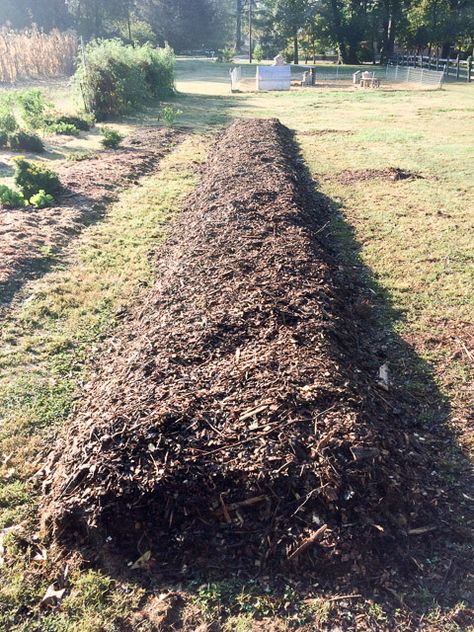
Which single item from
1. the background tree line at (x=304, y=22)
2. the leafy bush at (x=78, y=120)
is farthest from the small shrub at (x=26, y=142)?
the background tree line at (x=304, y=22)

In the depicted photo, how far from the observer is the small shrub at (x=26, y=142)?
39.6ft

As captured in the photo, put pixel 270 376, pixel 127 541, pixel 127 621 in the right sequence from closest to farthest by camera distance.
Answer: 1. pixel 127 621
2. pixel 127 541
3. pixel 270 376

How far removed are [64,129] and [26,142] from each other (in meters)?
2.22

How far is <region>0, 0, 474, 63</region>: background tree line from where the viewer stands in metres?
40.7

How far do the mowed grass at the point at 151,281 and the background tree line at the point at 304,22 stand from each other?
1308 inches

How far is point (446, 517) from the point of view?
9.06ft

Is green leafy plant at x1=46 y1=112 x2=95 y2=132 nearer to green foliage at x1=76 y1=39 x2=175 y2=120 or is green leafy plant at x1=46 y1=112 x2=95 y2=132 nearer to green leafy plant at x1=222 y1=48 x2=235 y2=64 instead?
green foliage at x1=76 y1=39 x2=175 y2=120

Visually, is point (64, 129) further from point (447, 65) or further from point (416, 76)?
point (447, 65)

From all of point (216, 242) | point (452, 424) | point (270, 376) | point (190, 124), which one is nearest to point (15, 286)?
point (216, 242)

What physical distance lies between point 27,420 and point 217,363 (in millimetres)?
1486

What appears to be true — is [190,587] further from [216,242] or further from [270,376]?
[216,242]

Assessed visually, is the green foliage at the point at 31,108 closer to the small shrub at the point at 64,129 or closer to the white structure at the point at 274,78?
the small shrub at the point at 64,129

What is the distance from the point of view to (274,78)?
28.1m

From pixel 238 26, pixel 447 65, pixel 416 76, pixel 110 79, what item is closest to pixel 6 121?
pixel 110 79
